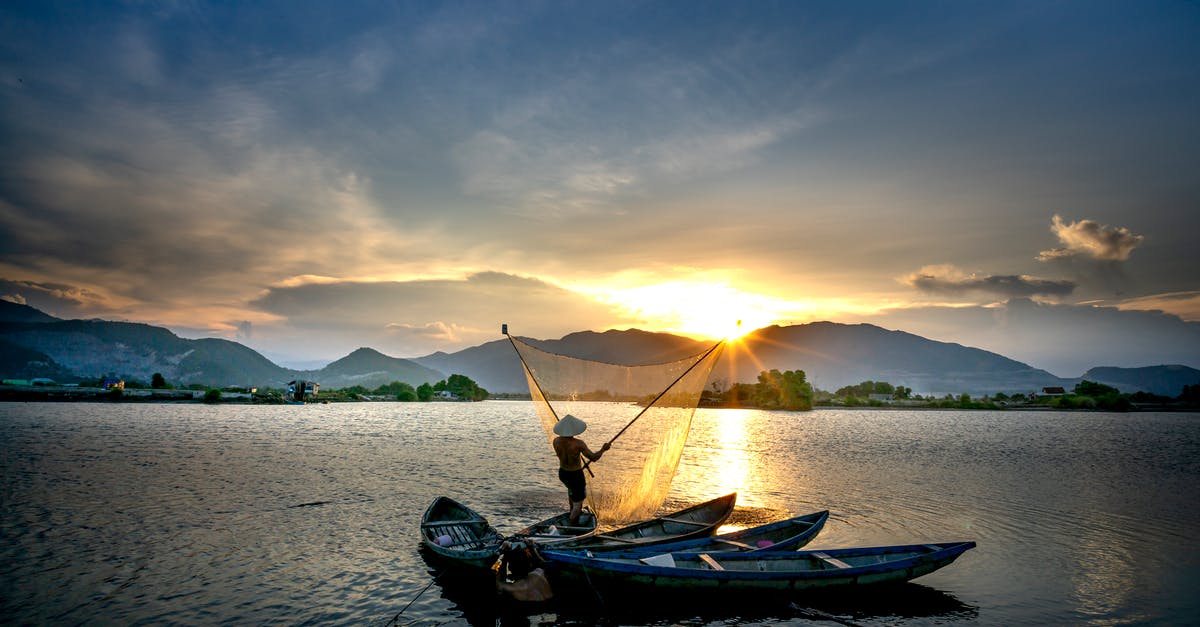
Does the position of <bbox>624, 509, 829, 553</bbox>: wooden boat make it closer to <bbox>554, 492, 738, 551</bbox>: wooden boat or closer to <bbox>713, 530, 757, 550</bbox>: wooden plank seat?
<bbox>713, 530, 757, 550</bbox>: wooden plank seat

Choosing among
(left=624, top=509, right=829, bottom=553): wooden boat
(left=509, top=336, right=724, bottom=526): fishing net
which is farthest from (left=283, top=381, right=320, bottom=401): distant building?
(left=624, top=509, right=829, bottom=553): wooden boat

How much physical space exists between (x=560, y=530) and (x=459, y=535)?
119 inches

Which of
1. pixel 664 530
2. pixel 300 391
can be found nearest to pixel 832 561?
pixel 664 530

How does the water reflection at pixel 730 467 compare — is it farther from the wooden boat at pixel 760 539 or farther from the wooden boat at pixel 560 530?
the wooden boat at pixel 560 530

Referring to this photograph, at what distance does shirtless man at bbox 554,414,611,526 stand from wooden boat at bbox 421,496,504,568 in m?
2.44

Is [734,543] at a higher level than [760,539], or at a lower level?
higher

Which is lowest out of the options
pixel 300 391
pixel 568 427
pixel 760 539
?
pixel 760 539

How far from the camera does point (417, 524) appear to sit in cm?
2170

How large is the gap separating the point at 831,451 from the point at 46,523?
5647 centimetres

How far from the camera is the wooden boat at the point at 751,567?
41.8 feet

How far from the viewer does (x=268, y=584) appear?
14914 mm

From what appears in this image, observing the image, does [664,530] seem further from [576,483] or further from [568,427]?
[568,427]

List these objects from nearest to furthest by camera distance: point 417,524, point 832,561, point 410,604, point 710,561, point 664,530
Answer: point 410,604, point 710,561, point 832,561, point 664,530, point 417,524

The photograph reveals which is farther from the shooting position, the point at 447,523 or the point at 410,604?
the point at 447,523
